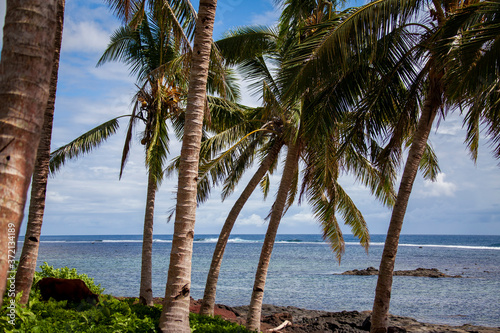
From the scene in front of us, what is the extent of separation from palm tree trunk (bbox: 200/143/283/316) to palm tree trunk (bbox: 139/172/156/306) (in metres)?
1.56

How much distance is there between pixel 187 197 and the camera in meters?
5.73

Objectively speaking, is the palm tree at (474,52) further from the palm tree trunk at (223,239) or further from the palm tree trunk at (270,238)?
the palm tree trunk at (223,239)

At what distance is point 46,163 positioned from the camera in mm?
6945

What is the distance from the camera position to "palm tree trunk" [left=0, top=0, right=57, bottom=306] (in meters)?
2.35

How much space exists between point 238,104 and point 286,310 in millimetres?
9735

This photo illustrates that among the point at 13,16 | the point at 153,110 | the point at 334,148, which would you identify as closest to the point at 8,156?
the point at 13,16

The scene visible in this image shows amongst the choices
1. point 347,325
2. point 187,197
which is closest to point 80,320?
point 187,197

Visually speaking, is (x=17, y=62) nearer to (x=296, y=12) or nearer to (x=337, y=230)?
(x=296, y=12)

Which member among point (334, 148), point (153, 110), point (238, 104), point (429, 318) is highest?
point (238, 104)

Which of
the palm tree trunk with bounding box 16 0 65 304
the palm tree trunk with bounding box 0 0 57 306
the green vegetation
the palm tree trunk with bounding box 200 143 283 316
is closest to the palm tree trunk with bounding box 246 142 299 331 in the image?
the palm tree trunk with bounding box 200 143 283 316

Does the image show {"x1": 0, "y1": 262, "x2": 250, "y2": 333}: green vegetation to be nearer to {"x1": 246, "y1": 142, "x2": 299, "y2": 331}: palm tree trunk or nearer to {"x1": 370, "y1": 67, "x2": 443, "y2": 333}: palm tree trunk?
{"x1": 370, "y1": 67, "x2": 443, "y2": 333}: palm tree trunk

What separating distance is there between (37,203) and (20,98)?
4.94 m

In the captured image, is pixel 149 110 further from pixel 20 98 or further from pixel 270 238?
pixel 20 98

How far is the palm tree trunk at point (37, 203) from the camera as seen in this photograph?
650 centimetres
